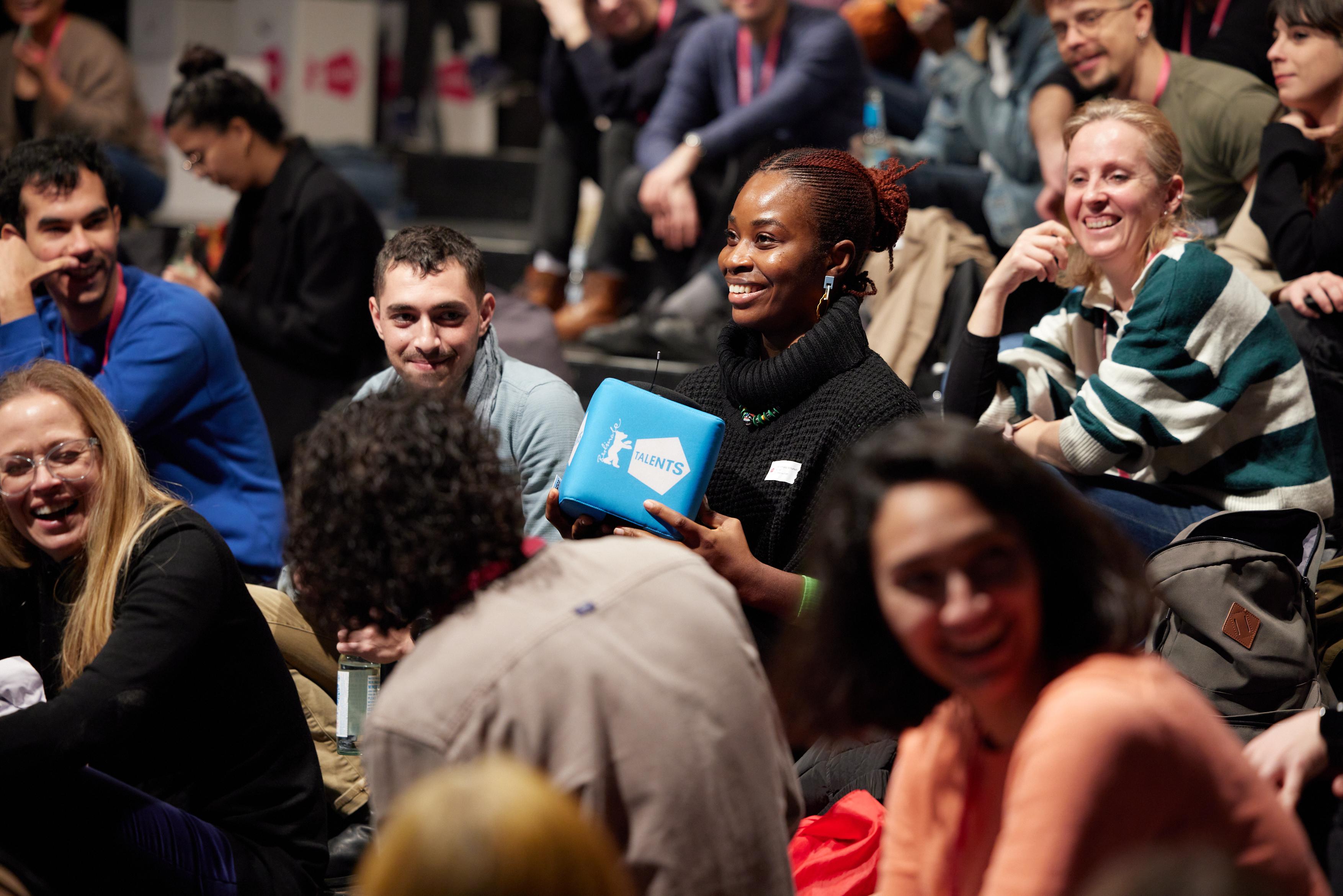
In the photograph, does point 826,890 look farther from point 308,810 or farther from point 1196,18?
point 1196,18

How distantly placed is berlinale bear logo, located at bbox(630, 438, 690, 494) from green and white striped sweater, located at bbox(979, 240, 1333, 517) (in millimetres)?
990

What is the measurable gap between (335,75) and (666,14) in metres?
2.93

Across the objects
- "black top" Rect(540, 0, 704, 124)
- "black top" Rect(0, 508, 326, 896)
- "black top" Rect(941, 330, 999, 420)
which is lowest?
"black top" Rect(0, 508, 326, 896)

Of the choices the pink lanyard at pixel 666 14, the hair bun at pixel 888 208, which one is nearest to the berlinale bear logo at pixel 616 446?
the hair bun at pixel 888 208

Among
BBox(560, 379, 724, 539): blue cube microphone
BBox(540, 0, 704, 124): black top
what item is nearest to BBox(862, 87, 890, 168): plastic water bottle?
BBox(540, 0, 704, 124): black top

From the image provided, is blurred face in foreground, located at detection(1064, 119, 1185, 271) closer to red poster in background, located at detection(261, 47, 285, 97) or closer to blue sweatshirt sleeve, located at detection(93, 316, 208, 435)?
blue sweatshirt sleeve, located at detection(93, 316, 208, 435)

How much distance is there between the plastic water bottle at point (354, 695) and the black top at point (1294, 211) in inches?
91.7

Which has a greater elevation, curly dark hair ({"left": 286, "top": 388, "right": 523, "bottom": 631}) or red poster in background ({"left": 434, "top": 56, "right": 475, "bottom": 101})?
red poster in background ({"left": 434, "top": 56, "right": 475, "bottom": 101})

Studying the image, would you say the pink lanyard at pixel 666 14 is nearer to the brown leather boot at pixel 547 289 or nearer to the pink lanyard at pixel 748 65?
the pink lanyard at pixel 748 65

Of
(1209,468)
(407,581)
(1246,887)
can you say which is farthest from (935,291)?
(1246,887)

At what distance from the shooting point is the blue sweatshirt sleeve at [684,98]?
183 inches

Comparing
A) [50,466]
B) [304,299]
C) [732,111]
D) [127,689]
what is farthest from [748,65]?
[127,689]

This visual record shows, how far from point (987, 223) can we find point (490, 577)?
3131 mm

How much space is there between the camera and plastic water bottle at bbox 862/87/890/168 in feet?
14.6
